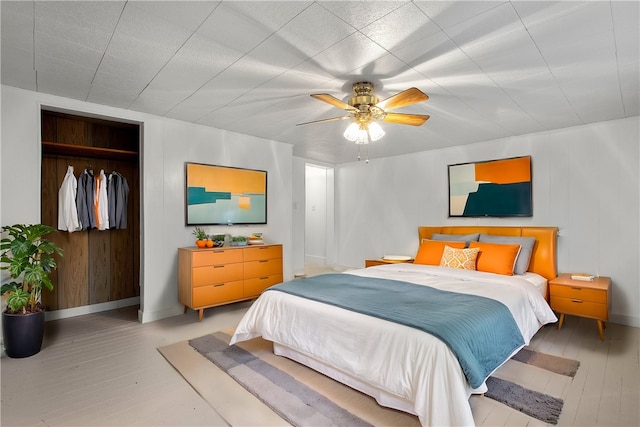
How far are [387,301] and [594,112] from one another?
3246mm

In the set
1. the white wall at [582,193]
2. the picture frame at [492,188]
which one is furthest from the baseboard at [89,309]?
the picture frame at [492,188]

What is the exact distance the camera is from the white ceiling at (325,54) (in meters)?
1.92

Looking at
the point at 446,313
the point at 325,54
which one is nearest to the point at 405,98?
Result: the point at 325,54

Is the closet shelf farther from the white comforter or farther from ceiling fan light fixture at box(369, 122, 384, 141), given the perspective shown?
ceiling fan light fixture at box(369, 122, 384, 141)

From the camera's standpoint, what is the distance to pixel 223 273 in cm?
411

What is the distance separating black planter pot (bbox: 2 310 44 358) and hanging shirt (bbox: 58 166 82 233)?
1.25 metres

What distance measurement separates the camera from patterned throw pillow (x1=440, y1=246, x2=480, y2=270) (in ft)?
12.9

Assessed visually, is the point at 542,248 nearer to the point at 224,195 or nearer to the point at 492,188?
the point at 492,188

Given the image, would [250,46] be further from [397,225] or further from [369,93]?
[397,225]

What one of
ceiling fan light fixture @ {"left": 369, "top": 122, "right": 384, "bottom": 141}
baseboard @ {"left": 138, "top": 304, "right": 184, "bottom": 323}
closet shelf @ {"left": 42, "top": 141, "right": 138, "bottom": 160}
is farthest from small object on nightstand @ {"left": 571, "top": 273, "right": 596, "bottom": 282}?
closet shelf @ {"left": 42, "top": 141, "right": 138, "bottom": 160}

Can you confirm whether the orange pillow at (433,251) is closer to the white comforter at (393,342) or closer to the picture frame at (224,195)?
the white comforter at (393,342)

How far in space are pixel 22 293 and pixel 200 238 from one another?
1.75 m

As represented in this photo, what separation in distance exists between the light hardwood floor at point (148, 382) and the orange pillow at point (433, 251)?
1.32 metres

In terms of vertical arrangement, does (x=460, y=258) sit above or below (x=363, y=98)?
below
